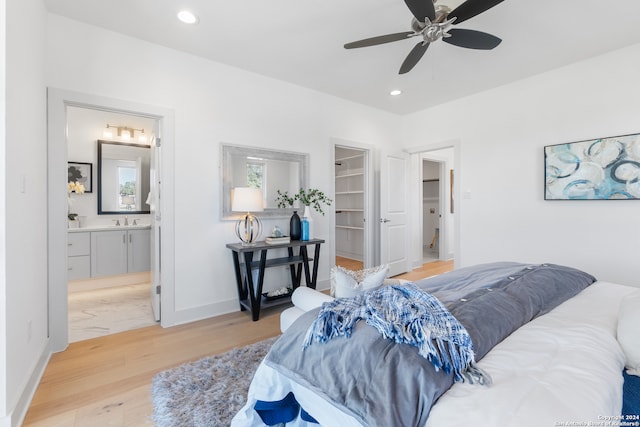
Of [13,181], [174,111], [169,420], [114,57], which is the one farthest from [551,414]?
[114,57]

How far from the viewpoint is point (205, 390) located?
181 cm

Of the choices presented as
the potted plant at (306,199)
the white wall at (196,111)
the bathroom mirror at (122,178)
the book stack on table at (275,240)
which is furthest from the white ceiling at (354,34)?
the bathroom mirror at (122,178)

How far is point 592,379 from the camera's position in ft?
2.82

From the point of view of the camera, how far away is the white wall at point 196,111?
2.48 m

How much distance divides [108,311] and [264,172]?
2.30 m

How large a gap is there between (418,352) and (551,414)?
330mm

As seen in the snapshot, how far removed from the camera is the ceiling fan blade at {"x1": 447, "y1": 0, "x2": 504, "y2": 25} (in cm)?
178

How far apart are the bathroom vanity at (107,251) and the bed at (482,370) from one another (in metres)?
3.82

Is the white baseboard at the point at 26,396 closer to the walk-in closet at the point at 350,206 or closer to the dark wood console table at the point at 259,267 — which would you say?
the dark wood console table at the point at 259,267

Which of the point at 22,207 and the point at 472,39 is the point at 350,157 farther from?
the point at 22,207

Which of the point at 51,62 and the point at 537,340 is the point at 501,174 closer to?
the point at 537,340

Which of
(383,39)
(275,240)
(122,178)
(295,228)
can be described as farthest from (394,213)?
(122,178)

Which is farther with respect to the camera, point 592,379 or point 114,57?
point 114,57

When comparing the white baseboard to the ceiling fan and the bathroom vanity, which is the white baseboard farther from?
the ceiling fan
